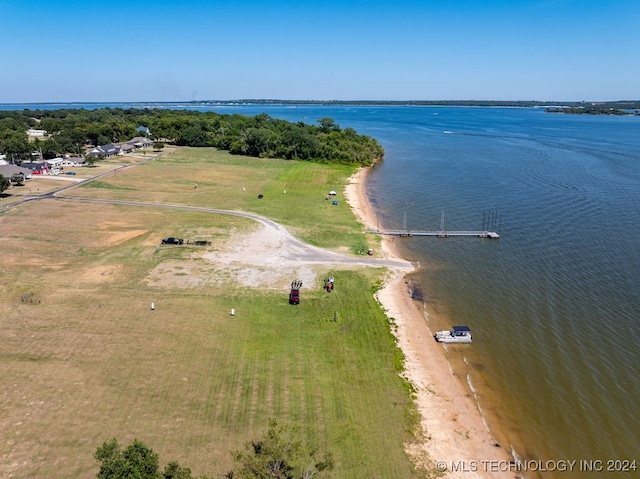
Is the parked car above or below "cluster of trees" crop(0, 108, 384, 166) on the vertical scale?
below

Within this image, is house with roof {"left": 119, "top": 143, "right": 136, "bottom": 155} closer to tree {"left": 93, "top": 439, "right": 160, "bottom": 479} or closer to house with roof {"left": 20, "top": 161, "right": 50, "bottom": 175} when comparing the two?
house with roof {"left": 20, "top": 161, "right": 50, "bottom": 175}

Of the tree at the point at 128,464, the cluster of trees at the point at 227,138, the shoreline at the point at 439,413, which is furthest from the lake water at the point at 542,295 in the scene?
the cluster of trees at the point at 227,138

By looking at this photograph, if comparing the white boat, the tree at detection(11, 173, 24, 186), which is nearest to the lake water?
the white boat

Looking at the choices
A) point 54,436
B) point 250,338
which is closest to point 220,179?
point 250,338

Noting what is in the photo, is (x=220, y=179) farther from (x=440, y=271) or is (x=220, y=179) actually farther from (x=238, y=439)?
(x=238, y=439)

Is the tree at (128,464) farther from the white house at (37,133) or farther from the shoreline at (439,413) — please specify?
the white house at (37,133)

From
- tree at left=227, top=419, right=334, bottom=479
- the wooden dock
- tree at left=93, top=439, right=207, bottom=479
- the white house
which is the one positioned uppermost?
the white house

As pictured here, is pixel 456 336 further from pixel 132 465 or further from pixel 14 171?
pixel 14 171
